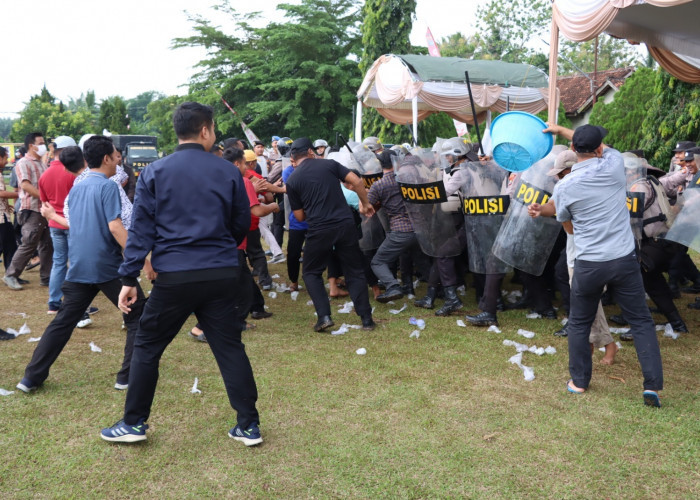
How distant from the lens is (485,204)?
6.13 metres

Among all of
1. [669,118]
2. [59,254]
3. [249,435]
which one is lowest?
[249,435]

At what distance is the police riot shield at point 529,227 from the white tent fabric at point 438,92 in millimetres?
6571

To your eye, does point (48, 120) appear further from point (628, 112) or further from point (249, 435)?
point (249, 435)

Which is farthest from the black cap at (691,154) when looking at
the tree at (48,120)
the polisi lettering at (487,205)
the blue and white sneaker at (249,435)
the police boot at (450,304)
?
the tree at (48,120)

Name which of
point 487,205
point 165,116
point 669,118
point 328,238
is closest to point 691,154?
point 487,205

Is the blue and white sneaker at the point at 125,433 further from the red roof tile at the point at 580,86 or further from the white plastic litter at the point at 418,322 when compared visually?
the red roof tile at the point at 580,86

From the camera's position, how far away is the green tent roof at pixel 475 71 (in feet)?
39.5

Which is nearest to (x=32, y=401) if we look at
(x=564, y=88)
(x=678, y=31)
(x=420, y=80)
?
(x=678, y=31)

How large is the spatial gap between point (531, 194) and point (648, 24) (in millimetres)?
3698

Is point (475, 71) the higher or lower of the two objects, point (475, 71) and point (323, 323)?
the higher

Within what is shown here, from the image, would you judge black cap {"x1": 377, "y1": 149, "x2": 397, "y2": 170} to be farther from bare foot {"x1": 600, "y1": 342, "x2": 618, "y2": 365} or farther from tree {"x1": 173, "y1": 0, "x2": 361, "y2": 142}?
tree {"x1": 173, "y1": 0, "x2": 361, "y2": 142}

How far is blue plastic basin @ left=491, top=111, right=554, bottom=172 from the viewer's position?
17.0ft

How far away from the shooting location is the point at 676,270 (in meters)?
7.64

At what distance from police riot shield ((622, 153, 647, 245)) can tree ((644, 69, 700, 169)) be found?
17.8 ft
